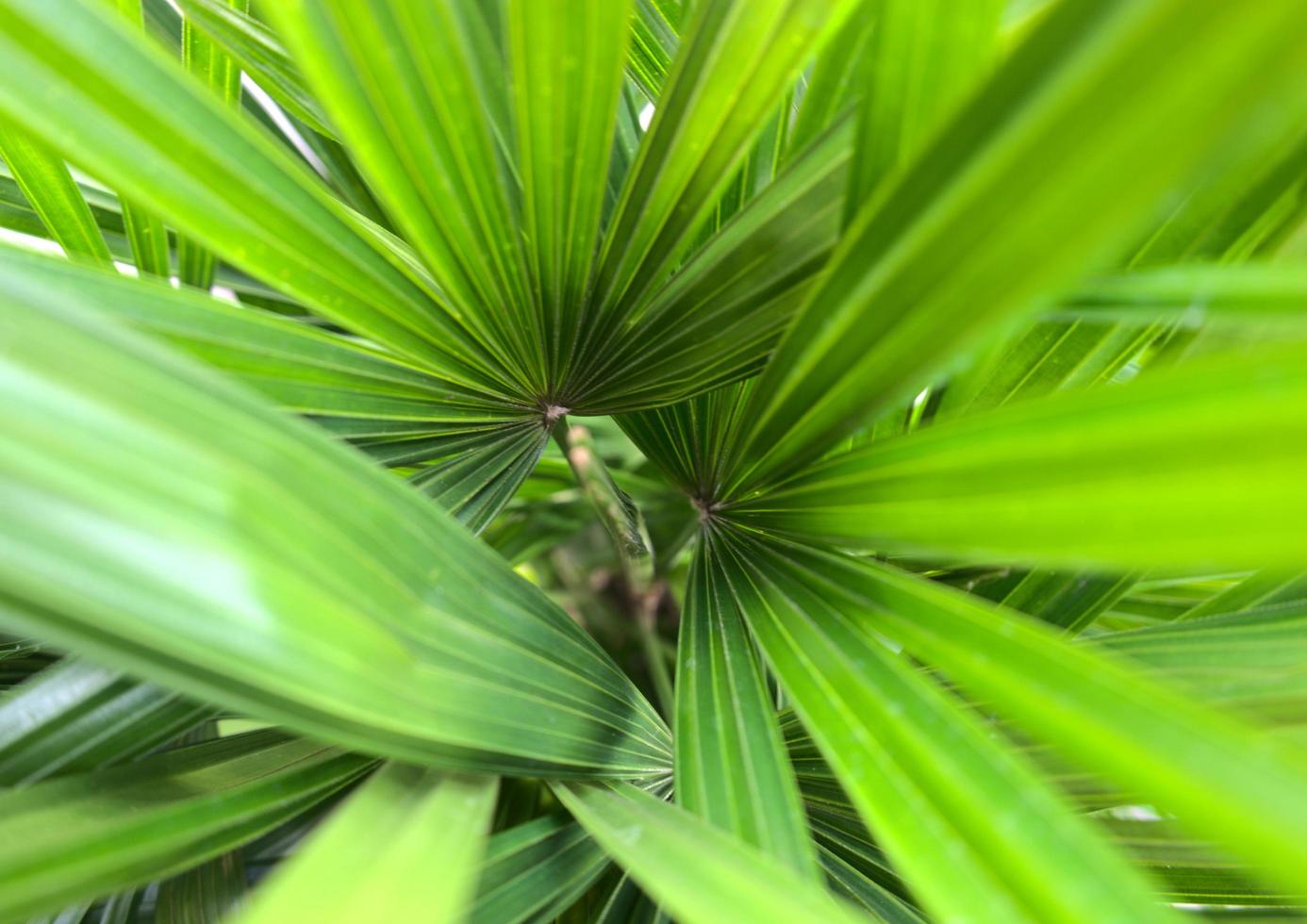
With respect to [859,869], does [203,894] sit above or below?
below

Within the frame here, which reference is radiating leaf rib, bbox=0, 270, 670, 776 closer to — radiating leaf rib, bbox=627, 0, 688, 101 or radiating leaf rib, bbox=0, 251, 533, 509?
radiating leaf rib, bbox=0, 251, 533, 509

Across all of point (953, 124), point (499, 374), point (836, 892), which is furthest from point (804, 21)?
point (836, 892)

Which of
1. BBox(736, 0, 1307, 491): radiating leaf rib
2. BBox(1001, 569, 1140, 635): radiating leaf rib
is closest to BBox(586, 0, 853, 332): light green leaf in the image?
BBox(736, 0, 1307, 491): radiating leaf rib

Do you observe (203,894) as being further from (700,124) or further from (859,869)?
(700,124)

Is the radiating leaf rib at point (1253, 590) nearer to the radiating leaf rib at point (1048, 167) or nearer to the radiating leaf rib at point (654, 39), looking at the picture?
the radiating leaf rib at point (1048, 167)

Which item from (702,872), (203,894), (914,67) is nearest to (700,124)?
(914,67)

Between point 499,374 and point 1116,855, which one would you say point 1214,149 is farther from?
point 499,374

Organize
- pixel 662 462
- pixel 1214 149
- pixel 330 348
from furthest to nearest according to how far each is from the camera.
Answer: pixel 662 462
pixel 330 348
pixel 1214 149
